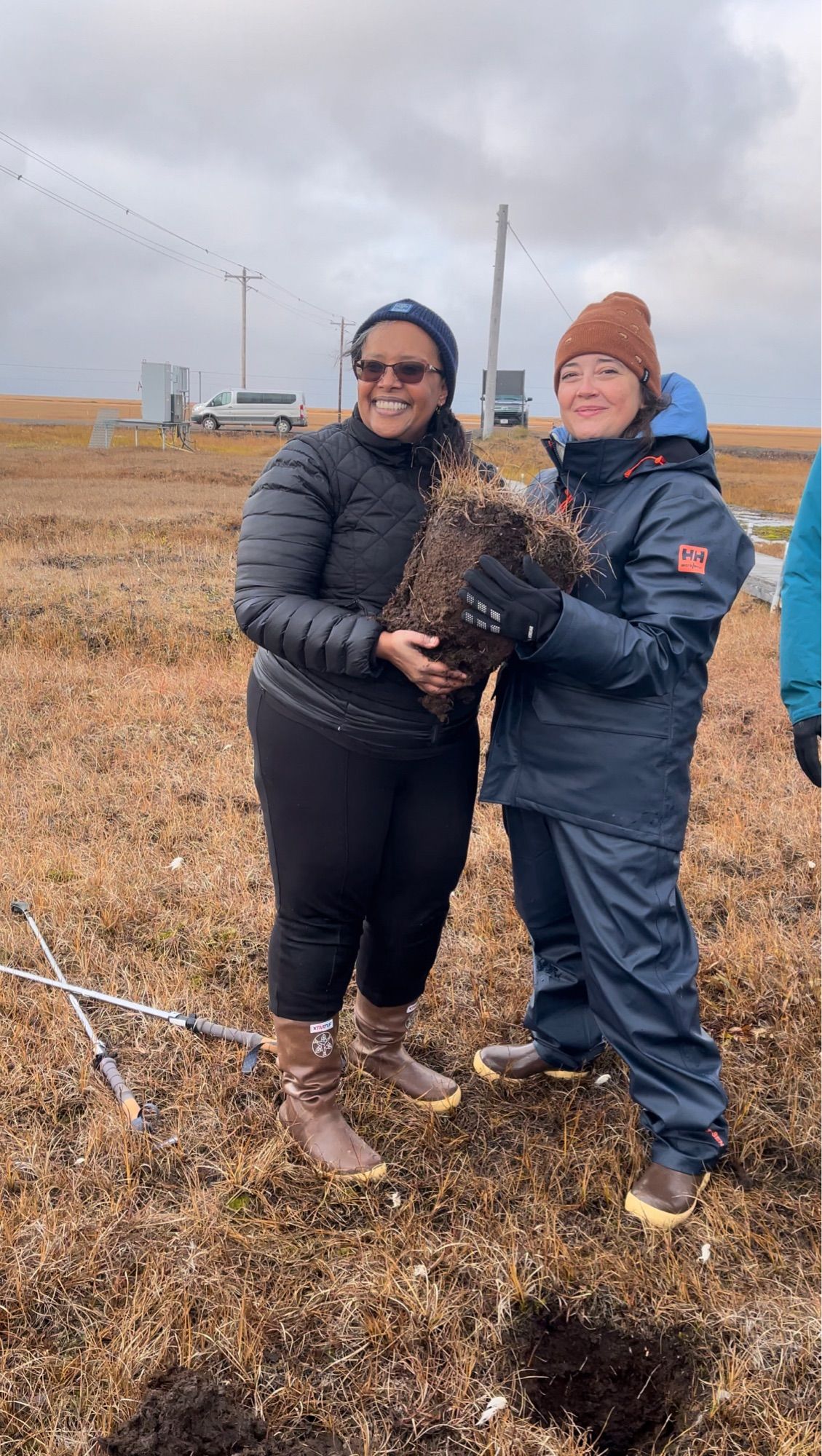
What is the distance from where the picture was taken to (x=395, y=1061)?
290cm

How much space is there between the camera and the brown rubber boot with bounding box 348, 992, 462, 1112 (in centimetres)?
283

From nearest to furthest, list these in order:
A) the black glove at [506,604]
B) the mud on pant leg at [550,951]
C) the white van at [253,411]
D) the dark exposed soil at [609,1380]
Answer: the dark exposed soil at [609,1380]
the black glove at [506,604]
the mud on pant leg at [550,951]
the white van at [253,411]

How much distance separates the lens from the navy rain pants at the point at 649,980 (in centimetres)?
231

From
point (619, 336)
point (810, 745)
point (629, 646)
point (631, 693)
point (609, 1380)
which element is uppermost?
point (619, 336)

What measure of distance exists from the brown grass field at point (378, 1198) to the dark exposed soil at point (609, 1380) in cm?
1

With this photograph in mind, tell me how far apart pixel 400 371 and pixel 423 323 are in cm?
13

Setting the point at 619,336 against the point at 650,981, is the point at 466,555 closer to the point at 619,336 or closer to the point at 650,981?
the point at 619,336

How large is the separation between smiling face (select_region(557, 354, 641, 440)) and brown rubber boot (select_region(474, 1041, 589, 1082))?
1836 mm

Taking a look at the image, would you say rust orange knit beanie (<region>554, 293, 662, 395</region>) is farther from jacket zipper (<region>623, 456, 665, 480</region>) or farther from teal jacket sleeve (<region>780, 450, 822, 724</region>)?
teal jacket sleeve (<region>780, 450, 822, 724</region>)

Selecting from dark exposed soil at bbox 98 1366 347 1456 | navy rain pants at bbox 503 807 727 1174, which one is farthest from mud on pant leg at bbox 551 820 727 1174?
dark exposed soil at bbox 98 1366 347 1456

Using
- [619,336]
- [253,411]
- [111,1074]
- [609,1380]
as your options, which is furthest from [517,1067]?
[253,411]

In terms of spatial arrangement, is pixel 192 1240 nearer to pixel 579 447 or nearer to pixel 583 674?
pixel 583 674

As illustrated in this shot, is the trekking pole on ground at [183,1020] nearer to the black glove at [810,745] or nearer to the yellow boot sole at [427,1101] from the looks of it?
the yellow boot sole at [427,1101]

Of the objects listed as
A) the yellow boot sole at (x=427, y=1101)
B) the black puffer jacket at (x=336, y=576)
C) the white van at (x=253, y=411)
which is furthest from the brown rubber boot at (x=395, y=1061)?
the white van at (x=253, y=411)
